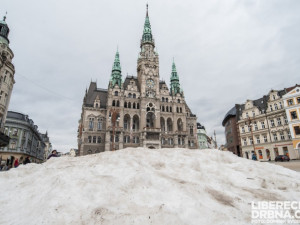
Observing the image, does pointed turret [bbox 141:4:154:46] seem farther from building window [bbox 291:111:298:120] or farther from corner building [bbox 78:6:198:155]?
building window [bbox 291:111:298:120]

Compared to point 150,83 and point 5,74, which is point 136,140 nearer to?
point 150,83

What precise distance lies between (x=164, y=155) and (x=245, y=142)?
137 feet

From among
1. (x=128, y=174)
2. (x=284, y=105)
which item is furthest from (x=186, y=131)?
(x=128, y=174)

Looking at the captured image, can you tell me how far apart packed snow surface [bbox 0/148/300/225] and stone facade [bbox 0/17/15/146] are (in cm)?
2397

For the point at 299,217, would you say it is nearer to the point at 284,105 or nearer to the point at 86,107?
the point at 284,105

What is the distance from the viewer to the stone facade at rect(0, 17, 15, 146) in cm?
2608

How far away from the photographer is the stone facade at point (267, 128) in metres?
37.5

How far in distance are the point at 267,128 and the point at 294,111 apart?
6.46 meters

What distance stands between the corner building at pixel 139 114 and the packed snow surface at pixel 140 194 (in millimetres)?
35244

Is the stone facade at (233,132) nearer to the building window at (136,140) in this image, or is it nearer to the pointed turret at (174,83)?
the pointed turret at (174,83)

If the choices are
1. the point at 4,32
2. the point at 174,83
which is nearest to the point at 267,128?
the point at 174,83

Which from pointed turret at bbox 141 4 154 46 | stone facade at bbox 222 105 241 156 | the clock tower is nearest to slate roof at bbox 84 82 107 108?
the clock tower

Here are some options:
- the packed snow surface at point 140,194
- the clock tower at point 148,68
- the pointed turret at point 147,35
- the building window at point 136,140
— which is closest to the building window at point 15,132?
the building window at point 136,140

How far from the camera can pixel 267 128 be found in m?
40.7
